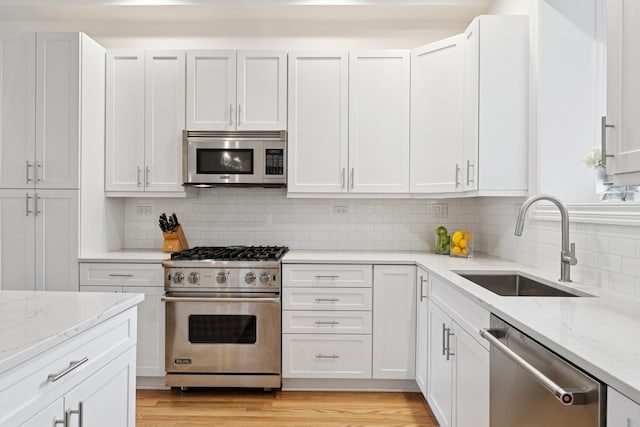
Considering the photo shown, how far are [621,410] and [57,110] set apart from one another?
3.41 m

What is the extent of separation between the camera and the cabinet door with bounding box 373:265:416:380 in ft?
10.0

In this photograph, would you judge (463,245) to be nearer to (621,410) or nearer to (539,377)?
(539,377)

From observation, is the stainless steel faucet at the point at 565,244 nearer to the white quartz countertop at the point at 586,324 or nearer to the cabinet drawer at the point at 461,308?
the white quartz countertop at the point at 586,324

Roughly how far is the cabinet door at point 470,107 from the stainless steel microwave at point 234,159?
1.26 meters

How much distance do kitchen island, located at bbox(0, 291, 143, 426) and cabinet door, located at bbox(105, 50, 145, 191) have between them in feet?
6.12

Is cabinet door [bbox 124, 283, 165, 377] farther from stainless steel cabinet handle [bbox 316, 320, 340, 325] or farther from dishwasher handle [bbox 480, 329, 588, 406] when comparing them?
dishwasher handle [bbox 480, 329, 588, 406]

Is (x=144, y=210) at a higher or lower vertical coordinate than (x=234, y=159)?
lower

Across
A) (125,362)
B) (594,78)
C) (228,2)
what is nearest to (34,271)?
(125,362)

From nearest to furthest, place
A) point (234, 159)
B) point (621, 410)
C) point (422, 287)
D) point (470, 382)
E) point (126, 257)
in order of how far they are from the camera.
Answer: point (621, 410), point (470, 382), point (422, 287), point (126, 257), point (234, 159)

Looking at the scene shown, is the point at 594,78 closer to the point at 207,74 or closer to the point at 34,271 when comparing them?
the point at 207,74

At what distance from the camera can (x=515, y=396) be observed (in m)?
1.46

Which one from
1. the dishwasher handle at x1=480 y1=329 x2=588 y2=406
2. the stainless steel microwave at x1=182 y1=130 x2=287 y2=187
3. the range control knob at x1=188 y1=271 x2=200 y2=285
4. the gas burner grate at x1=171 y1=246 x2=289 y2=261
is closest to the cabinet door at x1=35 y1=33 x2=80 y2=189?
the stainless steel microwave at x1=182 y1=130 x2=287 y2=187

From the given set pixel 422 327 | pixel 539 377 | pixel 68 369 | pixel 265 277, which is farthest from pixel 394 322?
Answer: pixel 68 369

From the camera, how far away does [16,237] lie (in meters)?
3.09
